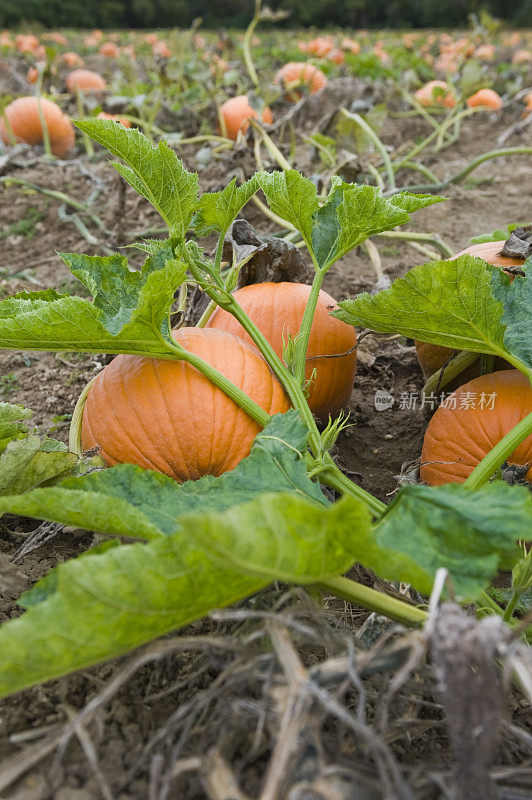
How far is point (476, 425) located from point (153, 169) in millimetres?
956

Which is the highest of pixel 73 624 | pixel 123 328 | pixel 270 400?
pixel 123 328

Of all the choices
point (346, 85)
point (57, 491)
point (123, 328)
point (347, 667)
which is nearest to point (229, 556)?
point (347, 667)

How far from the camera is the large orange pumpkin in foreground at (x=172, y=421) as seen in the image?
1.56 meters

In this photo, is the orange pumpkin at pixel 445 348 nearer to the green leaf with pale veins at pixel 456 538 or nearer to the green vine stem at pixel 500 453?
the green vine stem at pixel 500 453

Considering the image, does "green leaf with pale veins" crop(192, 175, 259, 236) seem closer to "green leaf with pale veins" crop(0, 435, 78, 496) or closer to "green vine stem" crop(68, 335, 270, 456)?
"green vine stem" crop(68, 335, 270, 456)

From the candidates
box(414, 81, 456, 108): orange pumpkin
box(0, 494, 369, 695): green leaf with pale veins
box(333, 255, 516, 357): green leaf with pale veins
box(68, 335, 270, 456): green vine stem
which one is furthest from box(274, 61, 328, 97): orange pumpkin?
box(0, 494, 369, 695): green leaf with pale veins

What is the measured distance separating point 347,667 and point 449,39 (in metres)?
17.0

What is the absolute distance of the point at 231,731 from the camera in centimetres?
92

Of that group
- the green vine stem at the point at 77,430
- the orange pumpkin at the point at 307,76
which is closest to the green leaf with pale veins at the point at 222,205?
the green vine stem at the point at 77,430

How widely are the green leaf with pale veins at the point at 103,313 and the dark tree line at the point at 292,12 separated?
1031 inches

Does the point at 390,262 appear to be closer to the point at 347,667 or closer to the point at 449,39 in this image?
the point at 347,667

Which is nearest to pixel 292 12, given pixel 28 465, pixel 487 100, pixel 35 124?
pixel 487 100

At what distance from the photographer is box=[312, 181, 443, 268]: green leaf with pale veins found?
4.95 ft

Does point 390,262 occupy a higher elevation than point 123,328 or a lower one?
lower
